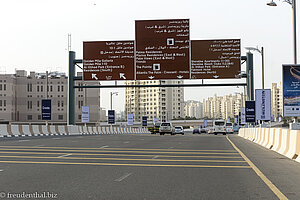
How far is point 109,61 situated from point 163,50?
5.08m

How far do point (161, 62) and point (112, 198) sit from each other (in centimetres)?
3472

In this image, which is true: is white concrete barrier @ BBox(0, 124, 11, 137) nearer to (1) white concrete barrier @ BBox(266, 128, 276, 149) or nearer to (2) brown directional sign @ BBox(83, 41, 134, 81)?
(2) brown directional sign @ BBox(83, 41, 134, 81)

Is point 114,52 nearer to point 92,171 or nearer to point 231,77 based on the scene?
point 231,77

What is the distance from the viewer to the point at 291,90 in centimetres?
2580

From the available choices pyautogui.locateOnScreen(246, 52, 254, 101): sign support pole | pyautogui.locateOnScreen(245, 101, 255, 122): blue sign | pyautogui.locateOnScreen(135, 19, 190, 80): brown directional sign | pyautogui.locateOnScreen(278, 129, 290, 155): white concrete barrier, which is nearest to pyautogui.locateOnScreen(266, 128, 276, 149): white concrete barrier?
pyautogui.locateOnScreen(278, 129, 290, 155): white concrete barrier

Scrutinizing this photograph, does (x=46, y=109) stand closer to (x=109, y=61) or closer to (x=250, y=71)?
(x=109, y=61)

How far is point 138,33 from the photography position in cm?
4303

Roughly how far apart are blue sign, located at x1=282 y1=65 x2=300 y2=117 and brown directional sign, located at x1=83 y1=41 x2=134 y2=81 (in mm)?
19238

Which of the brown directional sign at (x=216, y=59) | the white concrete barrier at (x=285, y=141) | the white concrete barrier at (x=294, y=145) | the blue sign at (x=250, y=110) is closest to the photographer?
the white concrete barrier at (x=294, y=145)

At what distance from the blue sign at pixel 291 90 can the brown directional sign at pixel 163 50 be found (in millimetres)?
16598

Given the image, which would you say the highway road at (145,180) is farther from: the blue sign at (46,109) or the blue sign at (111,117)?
the blue sign at (111,117)

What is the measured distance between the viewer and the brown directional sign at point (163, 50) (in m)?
41.9

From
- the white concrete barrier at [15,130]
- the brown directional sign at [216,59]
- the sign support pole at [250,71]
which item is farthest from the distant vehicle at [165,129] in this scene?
the white concrete barrier at [15,130]

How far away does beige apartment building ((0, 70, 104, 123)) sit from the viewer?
15838cm
